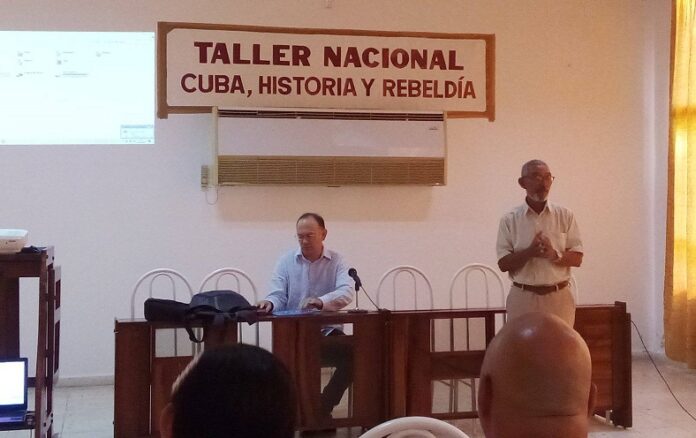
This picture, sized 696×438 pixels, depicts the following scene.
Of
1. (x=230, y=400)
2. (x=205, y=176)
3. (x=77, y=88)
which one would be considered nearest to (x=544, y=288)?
(x=205, y=176)

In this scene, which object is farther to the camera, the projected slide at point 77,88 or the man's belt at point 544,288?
the projected slide at point 77,88

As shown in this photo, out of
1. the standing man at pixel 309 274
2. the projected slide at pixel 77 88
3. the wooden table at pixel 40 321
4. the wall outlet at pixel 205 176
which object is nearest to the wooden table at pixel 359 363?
the wooden table at pixel 40 321

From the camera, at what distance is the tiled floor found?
3.75m

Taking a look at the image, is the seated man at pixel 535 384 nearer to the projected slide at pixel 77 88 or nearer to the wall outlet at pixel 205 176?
the wall outlet at pixel 205 176

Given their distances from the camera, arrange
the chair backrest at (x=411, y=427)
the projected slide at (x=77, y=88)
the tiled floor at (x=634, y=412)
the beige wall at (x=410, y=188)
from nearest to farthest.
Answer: the chair backrest at (x=411, y=427) → the tiled floor at (x=634, y=412) → the projected slide at (x=77, y=88) → the beige wall at (x=410, y=188)

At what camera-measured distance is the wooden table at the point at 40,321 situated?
3031 millimetres

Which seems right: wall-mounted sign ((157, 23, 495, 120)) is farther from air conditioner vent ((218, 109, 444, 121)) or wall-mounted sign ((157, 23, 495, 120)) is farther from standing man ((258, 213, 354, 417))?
standing man ((258, 213, 354, 417))

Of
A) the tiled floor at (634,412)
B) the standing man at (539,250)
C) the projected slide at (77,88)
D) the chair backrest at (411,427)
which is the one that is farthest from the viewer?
the projected slide at (77,88)

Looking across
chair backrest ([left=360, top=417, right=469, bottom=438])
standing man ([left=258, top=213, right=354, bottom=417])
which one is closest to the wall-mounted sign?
standing man ([left=258, top=213, right=354, bottom=417])

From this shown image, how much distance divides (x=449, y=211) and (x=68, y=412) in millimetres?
2957

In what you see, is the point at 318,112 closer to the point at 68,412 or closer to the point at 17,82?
the point at 17,82

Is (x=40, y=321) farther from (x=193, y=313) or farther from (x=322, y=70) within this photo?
(x=322, y=70)

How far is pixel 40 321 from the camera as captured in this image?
306 cm

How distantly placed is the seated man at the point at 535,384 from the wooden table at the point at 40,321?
8.80 feet
